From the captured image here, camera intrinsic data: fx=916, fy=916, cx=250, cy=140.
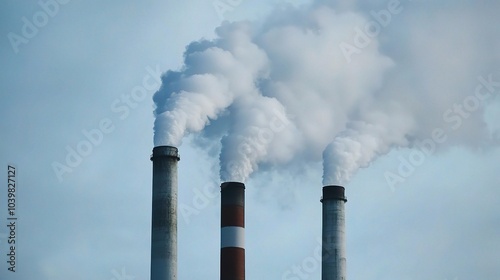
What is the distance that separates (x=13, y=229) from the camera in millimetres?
36031

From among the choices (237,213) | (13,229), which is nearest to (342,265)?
(237,213)

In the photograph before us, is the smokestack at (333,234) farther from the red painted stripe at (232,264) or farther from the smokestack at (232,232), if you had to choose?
the red painted stripe at (232,264)

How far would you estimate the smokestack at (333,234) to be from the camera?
4628cm

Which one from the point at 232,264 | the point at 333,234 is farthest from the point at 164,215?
the point at 333,234

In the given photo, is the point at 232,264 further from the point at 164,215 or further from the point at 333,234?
the point at 333,234

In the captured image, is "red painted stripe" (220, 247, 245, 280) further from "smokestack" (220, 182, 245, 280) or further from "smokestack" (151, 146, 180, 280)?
"smokestack" (151, 146, 180, 280)

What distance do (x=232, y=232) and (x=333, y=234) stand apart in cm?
682

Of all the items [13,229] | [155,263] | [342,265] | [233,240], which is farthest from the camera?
[342,265]

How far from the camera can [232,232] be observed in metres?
42.2

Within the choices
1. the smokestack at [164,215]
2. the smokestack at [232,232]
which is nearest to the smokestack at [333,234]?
the smokestack at [232,232]

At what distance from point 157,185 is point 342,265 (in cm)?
1158

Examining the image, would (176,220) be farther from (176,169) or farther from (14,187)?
A: (14,187)

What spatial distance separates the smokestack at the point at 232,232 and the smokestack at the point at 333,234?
583cm

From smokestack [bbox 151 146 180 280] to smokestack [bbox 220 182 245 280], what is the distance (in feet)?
10.0
